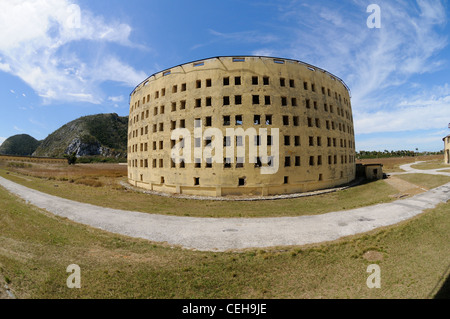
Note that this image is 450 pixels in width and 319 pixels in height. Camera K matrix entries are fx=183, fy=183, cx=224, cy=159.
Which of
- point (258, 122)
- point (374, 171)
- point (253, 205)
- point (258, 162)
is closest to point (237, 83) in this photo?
point (258, 122)

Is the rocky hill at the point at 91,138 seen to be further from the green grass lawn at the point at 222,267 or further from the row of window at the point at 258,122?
the green grass lawn at the point at 222,267

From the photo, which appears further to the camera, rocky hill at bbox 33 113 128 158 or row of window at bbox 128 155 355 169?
rocky hill at bbox 33 113 128 158

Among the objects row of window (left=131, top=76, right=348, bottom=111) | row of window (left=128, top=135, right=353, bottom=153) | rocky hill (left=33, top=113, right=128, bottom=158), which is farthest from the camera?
rocky hill (left=33, top=113, right=128, bottom=158)

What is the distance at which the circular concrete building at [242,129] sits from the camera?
23812 millimetres

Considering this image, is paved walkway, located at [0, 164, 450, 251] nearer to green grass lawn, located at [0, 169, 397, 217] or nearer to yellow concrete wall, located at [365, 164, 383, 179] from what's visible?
green grass lawn, located at [0, 169, 397, 217]

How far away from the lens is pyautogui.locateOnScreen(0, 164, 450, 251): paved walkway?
1061 centimetres

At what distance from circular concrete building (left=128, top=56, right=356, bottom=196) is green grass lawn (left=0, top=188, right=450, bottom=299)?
46.5ft

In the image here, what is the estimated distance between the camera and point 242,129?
23469 millimetres

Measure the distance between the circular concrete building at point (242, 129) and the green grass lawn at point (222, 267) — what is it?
46.5 feet

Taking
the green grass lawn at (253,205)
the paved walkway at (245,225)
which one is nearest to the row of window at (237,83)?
the green grass lawn at (253,205)

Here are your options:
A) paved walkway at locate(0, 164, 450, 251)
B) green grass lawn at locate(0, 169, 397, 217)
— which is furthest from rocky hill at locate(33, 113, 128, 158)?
paved walkway at locate(0, 164, 450, 251)

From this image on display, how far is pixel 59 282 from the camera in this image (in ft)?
21.5

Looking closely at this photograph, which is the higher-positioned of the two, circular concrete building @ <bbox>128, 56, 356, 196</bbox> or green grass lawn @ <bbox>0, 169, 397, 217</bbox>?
circular concrete building @ <bbox>128, 56, 356, 196</bbox>
